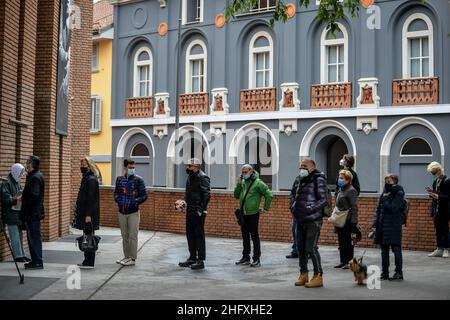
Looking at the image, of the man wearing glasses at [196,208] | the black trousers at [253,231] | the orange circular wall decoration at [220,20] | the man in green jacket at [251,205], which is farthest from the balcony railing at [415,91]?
the man wearing glasses at [196,208]

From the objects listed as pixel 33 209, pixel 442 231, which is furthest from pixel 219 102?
pixel 33 209

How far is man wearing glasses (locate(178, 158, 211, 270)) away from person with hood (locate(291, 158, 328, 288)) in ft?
9.28

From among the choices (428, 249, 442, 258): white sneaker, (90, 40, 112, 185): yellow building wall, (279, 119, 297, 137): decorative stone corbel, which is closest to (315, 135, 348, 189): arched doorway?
(279, 119, 297, 137): decorative stone corbel

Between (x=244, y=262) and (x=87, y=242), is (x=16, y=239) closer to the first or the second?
(x=87, y=242)

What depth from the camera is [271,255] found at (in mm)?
15422

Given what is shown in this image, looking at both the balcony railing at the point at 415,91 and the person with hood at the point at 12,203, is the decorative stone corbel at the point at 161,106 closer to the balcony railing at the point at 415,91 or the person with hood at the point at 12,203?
the balcony railing at the point at 415,91

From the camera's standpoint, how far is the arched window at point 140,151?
118ft

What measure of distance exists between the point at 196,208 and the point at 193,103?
20.7 meters

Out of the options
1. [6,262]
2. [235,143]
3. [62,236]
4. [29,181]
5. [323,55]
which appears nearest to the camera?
[29,181]

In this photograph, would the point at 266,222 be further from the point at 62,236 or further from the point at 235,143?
the point at 235,143

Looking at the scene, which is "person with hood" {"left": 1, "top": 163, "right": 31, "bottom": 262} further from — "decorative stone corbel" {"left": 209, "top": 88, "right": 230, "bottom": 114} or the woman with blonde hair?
"decorative stone corbel" {"left": 209, "top": 88, "right": 230, "bottom": 114}

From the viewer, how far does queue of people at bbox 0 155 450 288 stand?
10578mm
